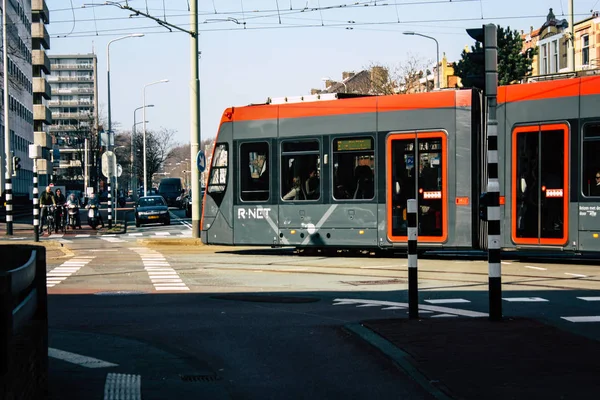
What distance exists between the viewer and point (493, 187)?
31.4 feet

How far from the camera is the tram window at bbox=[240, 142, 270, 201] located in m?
21.0

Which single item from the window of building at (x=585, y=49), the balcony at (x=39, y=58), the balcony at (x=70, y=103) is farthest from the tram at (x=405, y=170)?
the balcony at (x=70, y=103)

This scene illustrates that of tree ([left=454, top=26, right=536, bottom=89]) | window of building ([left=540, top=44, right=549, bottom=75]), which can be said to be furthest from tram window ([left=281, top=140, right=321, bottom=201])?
window of building ([left=540, top=44, right=549, bottom=75])

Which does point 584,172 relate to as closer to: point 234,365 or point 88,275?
point 88,275

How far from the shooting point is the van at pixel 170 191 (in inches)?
3317

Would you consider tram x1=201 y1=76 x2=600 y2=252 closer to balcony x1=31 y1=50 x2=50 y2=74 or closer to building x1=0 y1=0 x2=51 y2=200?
building x1=0 y1=0 x2=51 y2=200

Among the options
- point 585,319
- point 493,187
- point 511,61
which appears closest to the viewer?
point 493,187

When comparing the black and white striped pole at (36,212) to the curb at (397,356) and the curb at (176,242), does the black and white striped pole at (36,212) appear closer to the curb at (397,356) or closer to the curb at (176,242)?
the curb at (176,242)

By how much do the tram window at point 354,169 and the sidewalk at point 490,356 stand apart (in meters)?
9.97

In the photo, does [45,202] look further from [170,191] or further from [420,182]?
[170,191]

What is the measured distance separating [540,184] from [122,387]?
41.1 ft

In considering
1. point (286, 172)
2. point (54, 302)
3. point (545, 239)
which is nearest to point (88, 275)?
point (54, 302)

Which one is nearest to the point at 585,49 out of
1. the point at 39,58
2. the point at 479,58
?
the point at 479,58

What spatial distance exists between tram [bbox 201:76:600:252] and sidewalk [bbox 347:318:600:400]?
327 inches
